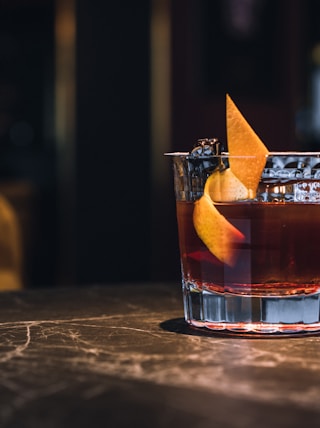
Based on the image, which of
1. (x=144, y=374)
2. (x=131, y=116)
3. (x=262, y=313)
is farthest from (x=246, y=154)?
(x=131, y=116)

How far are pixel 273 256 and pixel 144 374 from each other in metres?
0.26

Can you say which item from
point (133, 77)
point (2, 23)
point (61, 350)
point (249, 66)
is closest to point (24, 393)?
point (61, 350)

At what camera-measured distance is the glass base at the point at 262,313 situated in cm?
91

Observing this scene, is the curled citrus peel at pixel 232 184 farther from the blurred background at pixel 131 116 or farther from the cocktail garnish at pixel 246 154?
the blurred background at pixel 131 116

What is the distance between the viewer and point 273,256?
0.92 meters

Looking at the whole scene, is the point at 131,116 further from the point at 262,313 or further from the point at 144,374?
the point at 144,374

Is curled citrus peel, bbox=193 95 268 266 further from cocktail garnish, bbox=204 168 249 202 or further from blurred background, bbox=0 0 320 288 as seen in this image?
blurred background, bbox=0 0 320 288

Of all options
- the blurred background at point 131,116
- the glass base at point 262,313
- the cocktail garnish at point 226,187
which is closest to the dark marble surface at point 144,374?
the glass base at point 262,313

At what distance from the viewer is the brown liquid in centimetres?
92

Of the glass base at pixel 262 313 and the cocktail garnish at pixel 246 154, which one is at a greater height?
the cocktail garnish at pixel 246 154

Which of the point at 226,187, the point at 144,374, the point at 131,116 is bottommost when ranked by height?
the point at 144,374

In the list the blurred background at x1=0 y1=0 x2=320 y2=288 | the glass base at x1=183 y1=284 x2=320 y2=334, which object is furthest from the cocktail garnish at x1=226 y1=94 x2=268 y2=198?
the blurred background at x1=0 y1=0 x2=320 y2=288

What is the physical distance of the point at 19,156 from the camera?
516 centimetres

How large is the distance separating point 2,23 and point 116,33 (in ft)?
4.60
